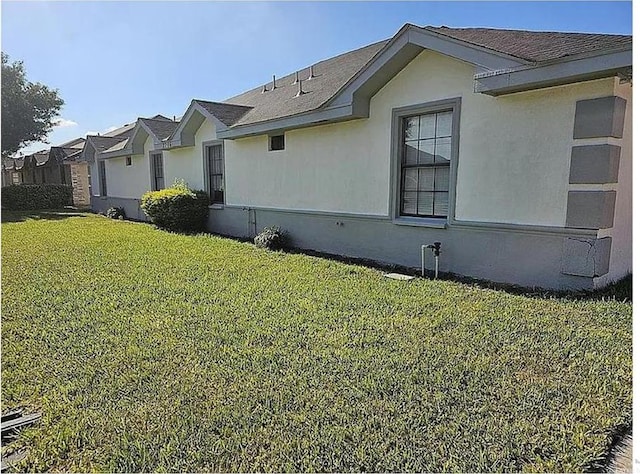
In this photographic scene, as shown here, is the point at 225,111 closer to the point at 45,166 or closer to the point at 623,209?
the point at 623,209

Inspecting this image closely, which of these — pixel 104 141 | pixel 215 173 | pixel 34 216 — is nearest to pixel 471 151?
pixel 215 173

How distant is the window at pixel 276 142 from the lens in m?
10.8

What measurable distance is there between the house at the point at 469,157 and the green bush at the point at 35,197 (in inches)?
749

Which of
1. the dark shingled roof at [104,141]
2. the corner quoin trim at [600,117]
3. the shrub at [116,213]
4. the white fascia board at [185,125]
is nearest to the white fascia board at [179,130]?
the white fascia board at [185,125]

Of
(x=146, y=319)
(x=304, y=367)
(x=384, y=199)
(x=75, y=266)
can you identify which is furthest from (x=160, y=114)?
(x=304, y=367)

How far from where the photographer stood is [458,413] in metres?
2.84

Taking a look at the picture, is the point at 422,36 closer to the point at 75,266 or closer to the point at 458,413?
the point at 458,413

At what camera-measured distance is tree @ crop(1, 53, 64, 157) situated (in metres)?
22.1

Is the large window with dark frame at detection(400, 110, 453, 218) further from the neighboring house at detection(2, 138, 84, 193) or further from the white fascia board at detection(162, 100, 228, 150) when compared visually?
the neighboring house at detection(2, 138, 84, 193)

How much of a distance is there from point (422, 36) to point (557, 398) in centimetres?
589

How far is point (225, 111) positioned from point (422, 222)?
7.90 meters

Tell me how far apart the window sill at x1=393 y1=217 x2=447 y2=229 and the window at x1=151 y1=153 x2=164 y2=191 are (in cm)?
1182

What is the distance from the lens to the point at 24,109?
23.9 metres

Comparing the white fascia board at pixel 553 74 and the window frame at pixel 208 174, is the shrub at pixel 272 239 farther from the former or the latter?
the white fascia board at pixel 553 74
